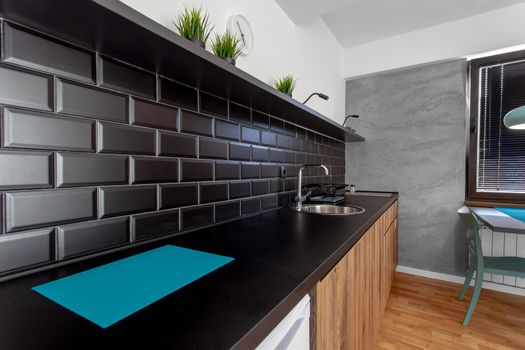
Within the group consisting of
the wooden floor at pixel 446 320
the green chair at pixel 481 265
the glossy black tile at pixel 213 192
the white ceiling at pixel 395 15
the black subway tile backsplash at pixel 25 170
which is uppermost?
the white ceiling at pixel 395 15

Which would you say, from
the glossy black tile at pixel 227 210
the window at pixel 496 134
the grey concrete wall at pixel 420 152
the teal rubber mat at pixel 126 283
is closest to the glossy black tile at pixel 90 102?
the teal rubber mat at pixel 126 283

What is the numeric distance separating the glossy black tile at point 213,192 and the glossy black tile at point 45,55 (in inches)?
21.4

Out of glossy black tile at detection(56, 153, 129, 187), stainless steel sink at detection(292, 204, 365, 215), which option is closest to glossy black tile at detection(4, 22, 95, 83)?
glossy black tile at detection(56, 153, 129, 187)

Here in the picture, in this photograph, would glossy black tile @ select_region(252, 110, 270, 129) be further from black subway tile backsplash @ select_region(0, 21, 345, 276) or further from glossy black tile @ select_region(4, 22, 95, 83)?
glossy black tile @ select_region(4, 22, 95, 83)

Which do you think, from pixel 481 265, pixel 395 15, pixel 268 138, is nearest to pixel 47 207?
pixel 268 138

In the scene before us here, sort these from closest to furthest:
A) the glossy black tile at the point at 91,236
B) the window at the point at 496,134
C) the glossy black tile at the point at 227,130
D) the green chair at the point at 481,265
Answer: the glossy black tile at the point at 91,236, the glossy black tile at the point at 227,130, the green chair at the point at 481,265, the window at the point at 496,134

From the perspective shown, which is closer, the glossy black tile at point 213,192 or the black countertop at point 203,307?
the black countertop at point 203,307

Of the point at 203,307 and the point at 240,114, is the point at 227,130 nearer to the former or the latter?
the point at 240,114

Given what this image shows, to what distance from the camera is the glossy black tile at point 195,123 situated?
3.09 feet

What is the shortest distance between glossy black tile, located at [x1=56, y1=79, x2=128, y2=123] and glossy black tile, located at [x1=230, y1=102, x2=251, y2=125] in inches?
20.6

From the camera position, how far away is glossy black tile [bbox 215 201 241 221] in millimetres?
1110

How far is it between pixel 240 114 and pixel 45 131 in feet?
2.62

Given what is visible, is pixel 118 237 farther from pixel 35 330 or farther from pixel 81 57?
pixel 81 57

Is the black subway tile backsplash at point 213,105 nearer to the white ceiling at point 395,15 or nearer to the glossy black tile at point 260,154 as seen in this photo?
the glossy black tile at point 260,154
